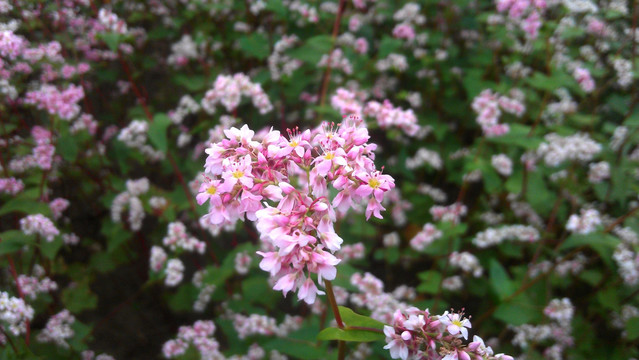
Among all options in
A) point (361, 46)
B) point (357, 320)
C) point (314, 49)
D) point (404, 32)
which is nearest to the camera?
point (357, 320)

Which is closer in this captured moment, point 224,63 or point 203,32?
point 203,32

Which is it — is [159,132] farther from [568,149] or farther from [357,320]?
[568,149]

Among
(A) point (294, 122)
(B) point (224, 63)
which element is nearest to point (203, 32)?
(B) point (224, 63)

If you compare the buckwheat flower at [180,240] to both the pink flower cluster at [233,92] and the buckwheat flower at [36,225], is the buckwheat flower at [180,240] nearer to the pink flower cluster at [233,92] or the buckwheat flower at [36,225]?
the buckwheat flower at [36,225]

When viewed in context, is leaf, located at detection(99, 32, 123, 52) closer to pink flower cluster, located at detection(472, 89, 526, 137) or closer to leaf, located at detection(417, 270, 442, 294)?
pink flower cluster, located at detection(472, 89, 526, 137)

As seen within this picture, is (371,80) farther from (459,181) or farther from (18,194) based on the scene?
(18,194)

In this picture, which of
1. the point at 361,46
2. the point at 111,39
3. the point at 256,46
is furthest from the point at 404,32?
the point at 111,39

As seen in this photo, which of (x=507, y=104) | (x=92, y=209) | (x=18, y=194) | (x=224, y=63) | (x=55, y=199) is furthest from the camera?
(x=224, y=63)

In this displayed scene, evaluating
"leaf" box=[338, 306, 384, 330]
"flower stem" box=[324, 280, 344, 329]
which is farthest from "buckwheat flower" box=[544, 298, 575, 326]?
→ "flower stem" box=[324, 280, 344, 329]
